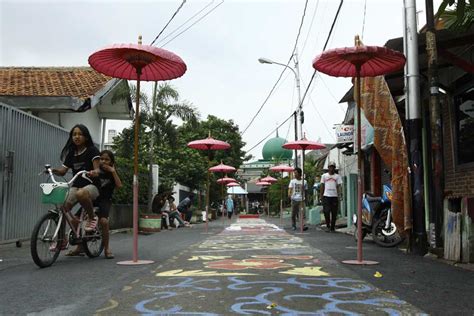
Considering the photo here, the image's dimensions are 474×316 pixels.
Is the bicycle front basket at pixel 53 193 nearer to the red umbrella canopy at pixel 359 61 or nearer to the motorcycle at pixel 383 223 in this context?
the red umbrella canopy at pixel 359 61

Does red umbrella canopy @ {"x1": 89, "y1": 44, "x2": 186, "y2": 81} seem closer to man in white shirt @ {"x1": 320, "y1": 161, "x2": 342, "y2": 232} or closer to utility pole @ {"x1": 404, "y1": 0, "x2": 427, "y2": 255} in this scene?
utility pole @ {"x1": 404, "y1": 0, "x2": 427, "y2": 255}

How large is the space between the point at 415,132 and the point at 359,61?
172 cm

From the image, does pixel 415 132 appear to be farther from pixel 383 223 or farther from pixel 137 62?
pixel 137 62

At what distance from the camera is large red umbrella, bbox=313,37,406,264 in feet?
20.4

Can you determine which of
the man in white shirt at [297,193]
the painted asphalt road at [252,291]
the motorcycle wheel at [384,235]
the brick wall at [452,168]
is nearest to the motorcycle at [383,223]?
the motorcycle wheel at [384,235]

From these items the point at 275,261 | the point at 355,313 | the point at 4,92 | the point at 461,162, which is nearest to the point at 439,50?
the point at 461,162

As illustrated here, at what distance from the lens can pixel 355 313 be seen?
3641mm

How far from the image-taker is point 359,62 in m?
6.49

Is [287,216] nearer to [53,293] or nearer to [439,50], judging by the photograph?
[439,50]

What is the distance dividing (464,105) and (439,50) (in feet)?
5.39

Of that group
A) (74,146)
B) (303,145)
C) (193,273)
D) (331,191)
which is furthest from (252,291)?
(303,145)

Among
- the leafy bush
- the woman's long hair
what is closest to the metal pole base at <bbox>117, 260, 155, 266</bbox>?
the woman's long hair

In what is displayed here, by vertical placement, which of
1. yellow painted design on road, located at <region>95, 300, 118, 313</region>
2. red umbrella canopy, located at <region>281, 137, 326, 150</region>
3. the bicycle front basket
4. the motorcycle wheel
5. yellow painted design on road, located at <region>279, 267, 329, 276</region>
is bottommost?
yellow painted design on road, located at <region>95, 300, 118, 313</region>

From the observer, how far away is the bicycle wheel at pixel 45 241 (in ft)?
18.9
